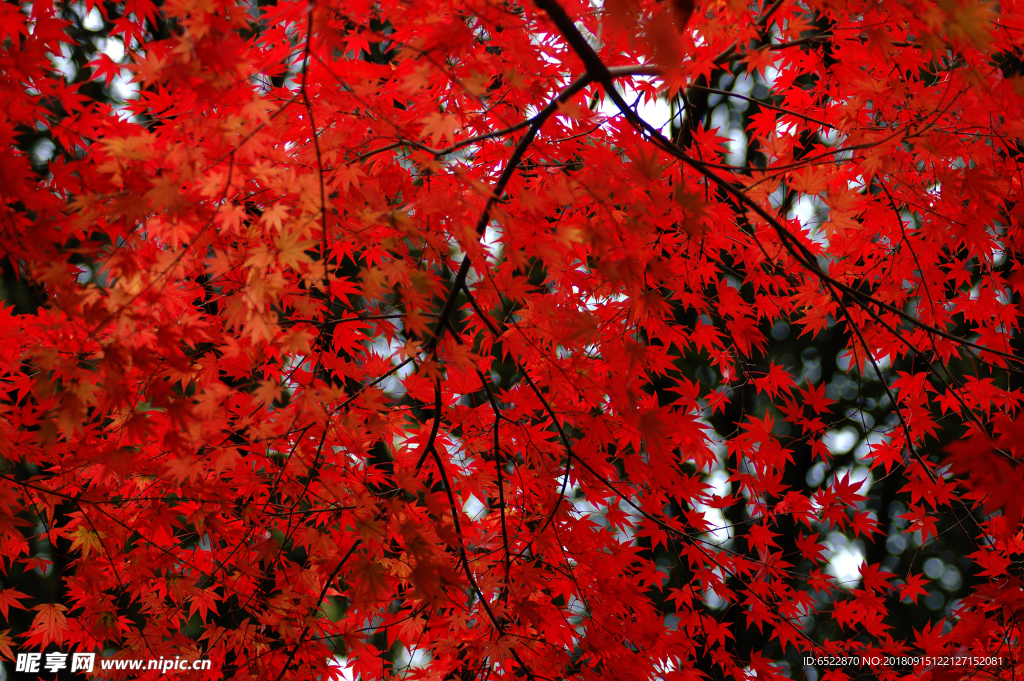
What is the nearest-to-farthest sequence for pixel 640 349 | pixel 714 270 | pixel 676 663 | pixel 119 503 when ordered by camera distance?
pixel 640 349, pixel 119 503, pixel 676 663, pixel 714 270

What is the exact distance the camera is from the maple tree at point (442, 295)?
1657 millimetres

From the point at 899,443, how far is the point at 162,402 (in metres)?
3.13

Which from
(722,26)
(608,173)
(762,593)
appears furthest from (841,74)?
(762,593)

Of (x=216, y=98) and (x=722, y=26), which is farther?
(x=722, y=26)

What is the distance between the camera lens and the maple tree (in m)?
1.66

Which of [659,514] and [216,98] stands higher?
[216,98]

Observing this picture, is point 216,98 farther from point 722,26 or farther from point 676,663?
point 676,663

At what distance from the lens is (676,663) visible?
2.54 meters

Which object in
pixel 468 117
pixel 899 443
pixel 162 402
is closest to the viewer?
pixel 162 402

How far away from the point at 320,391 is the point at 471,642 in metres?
1.13

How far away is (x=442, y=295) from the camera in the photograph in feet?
6.14

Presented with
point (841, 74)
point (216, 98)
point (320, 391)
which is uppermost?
point (841, 74)

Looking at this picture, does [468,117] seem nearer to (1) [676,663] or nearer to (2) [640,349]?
(2) [640,349]

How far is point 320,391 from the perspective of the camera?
2031mm
